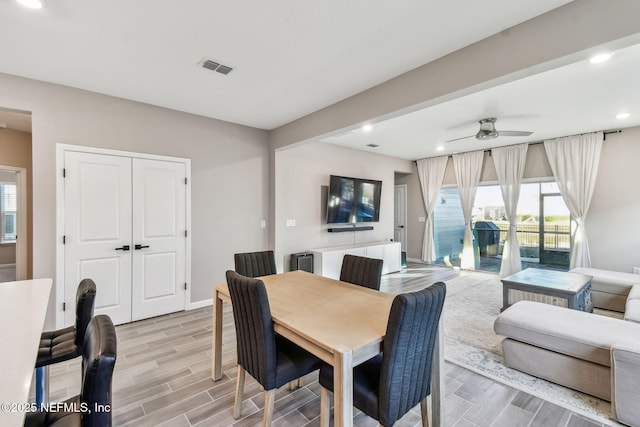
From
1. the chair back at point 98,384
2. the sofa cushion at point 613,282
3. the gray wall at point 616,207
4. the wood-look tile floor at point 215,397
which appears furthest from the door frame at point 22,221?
the gray wall at point 616,207

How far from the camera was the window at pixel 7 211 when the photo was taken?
6.50 metres

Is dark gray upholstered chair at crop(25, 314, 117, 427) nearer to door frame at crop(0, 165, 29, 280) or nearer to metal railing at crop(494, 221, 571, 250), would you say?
door frame at crop(0, 165, 29, 280)

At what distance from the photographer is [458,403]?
6.81 ft

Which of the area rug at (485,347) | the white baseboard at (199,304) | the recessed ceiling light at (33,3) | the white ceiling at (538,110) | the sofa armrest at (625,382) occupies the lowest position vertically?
the area rug at (485,347)

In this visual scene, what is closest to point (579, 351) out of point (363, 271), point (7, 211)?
point (363, 271)

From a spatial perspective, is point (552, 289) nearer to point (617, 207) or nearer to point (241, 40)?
point (617, 207)

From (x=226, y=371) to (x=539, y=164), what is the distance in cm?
642

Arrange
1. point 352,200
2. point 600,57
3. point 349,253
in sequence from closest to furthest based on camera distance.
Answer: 1. point 600,57
2. point 349,253
3. point 352,200

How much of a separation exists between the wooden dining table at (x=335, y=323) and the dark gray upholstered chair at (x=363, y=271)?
0.72ft

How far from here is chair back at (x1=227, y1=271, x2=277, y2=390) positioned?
1615 millimetres

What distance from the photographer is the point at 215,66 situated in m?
2.69

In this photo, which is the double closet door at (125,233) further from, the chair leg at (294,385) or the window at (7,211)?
the window at (7,211)

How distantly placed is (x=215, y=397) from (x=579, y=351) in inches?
110

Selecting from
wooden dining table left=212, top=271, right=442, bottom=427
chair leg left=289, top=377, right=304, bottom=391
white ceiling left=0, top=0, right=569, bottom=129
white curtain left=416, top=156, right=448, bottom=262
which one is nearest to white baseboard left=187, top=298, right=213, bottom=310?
wooden dining table left=212, top=271, right=442, bottom=427
